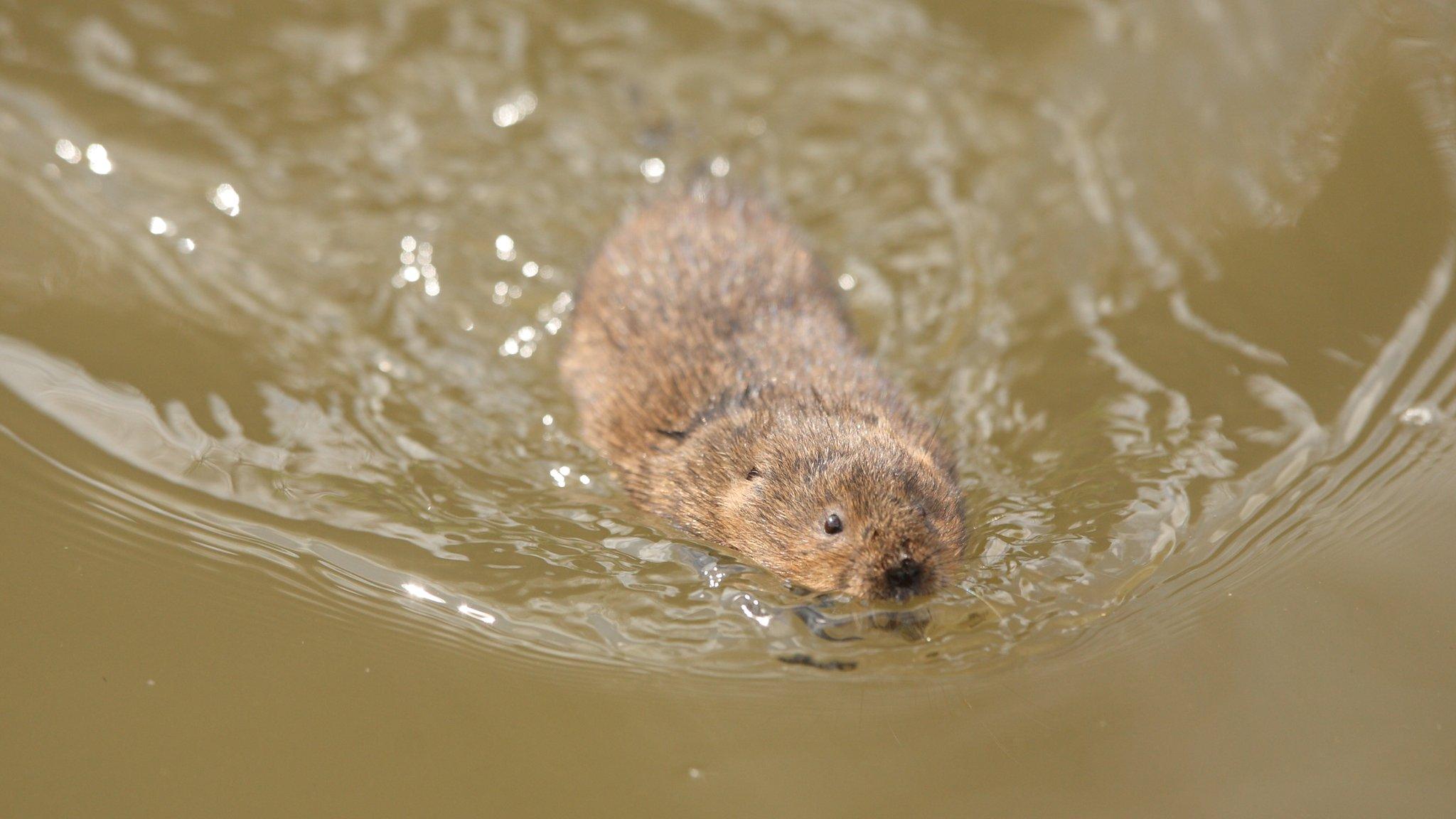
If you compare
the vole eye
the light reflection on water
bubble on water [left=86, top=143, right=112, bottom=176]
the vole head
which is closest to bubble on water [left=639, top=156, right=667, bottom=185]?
the light reflection on water

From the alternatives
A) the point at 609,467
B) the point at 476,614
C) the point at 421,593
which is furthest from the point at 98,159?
the point at 476,614

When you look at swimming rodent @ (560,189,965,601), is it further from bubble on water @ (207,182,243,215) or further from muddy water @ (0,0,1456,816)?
bubble on water @ (207,182,243,215)

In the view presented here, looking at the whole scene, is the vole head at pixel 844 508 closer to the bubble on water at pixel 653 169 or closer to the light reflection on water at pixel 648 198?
the light reflection on water at pixel 648 198

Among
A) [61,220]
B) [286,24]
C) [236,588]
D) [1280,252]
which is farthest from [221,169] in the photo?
[1280,252]

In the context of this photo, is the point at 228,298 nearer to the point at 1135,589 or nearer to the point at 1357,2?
the point at 1135,589

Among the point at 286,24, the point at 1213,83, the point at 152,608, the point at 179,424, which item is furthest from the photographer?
the point at 286,24

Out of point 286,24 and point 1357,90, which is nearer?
point 1357,90

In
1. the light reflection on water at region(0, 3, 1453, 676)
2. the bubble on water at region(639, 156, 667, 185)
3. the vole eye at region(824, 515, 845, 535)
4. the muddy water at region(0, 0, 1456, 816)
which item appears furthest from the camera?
the bubble on water at region(639, 156, 667, 185)
